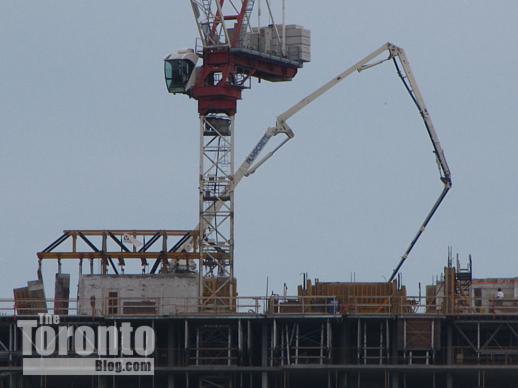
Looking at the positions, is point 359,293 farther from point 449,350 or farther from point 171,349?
point 171,349

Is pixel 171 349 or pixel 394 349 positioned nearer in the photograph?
pixel 394 349

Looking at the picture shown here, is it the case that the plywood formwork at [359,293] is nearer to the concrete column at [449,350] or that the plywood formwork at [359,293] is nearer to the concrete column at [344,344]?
the concrete column at [344,344]

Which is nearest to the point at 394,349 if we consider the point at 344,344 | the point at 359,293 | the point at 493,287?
the point at 344,344

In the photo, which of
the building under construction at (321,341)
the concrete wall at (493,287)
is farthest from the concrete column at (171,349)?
the concrete wall at (493,287)

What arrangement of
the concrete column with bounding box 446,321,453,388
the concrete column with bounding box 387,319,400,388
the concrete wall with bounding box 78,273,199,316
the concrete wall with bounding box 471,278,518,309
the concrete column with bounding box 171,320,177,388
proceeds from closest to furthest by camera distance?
1. the concrete column with bounding box 387,319,400,388
2. the concrete column with bounding box 446,321,453,388
3. the concrete column with bounding box 171,320,177,388
4. the concrete wall with bounding box 78,273,199,316
5. the concrete wall with bounding box 471,278,518,309

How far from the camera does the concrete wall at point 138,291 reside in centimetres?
18688

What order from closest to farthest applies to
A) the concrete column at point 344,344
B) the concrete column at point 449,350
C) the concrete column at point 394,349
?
the concrete column at point 394,349
the concrete column at point 449,350
the concrete column at point 344,344

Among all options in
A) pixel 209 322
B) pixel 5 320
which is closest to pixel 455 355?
pixel 209 322

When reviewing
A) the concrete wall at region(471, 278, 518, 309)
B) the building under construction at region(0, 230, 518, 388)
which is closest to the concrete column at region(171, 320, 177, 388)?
the building under construction at region(0, 230, 518, 388)

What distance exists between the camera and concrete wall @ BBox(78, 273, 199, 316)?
613ft

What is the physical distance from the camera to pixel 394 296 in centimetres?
18200

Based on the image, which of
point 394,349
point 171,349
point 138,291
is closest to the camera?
point 394,349

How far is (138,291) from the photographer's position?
18888 centimetres

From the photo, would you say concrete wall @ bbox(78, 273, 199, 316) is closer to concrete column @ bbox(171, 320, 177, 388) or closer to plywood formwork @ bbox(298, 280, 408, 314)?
concrete column @ bbox(171, 320, 177, 388)
